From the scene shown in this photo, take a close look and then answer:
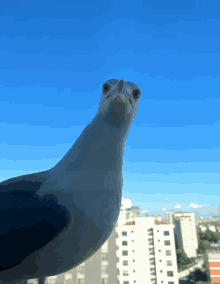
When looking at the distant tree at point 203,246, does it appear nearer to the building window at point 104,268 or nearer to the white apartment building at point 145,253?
the white apartment building at point 145,253

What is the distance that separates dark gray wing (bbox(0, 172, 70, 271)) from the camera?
37.4 inches

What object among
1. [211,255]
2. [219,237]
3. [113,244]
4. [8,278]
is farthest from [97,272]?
[219,237]

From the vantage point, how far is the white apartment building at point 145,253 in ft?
57.4

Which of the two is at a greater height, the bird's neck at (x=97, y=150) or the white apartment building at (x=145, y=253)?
the bird's neck at (x=97, y=150)

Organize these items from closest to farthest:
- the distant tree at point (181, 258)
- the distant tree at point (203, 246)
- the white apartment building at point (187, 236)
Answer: the distant tree at point (181, 258), the distant tree at point (203, 246), the white apartment building at point (187, 236)

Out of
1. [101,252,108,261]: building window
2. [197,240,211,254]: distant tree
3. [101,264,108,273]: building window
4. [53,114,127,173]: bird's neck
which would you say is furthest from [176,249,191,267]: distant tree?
[53,114,127,173]: bird's neck

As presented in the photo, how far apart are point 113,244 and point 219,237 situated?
37.8m

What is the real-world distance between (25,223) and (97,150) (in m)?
0.51

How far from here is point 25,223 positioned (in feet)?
3.22

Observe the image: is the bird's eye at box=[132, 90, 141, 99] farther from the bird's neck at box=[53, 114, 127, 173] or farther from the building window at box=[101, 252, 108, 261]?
the building window at box=[101, 252, 108, 261]

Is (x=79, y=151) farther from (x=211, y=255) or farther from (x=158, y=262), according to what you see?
(x=211, y=255)

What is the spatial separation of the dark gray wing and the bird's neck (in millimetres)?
230

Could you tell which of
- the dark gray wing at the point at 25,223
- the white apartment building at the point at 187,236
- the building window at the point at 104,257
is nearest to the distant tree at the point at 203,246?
the white apartment building at the point at 187,236

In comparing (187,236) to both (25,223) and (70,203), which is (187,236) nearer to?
(70,203)
